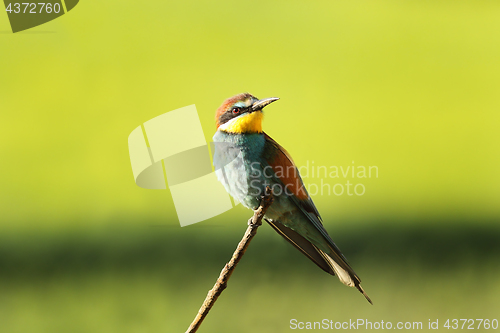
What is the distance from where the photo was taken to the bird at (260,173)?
127 cm

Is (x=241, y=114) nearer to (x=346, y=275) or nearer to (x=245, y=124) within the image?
(x=245, y=124)

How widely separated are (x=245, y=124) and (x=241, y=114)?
0.03 metres

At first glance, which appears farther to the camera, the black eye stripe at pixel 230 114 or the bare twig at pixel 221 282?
the black eye stripe at pixel 230 114

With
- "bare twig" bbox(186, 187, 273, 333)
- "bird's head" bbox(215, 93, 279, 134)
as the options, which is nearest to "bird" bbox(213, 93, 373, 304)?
"bird's head" bbox(215, 93, 279, 134)

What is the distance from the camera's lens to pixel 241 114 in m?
1.26

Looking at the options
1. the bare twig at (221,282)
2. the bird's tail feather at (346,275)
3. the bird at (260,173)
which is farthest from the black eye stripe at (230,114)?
the bird's tail feather at (346,275)

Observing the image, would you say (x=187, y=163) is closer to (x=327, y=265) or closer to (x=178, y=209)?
(x=178, y=209)

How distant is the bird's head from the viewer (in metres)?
1.24

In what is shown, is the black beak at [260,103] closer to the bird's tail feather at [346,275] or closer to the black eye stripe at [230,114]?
the black eye stripe at [230,114]

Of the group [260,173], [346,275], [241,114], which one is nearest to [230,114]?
[241,114]

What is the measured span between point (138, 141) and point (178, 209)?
528 mm

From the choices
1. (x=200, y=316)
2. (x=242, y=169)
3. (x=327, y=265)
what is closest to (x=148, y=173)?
(x=242, y=169)

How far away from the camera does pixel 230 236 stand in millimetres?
2078

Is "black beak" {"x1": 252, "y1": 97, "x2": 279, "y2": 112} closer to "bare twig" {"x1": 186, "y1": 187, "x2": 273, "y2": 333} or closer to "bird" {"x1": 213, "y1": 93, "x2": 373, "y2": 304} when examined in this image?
"bird" {"x1": 213, "y1": 93, "x2": 373, "y2": 304}
